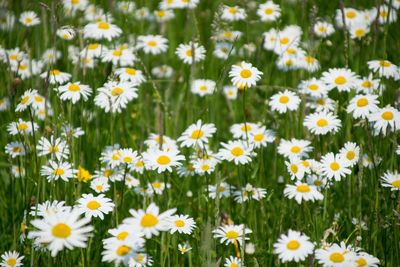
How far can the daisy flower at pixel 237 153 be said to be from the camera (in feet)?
8.66

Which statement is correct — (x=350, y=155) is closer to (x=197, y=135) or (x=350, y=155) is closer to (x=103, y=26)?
(x=197, y=135)

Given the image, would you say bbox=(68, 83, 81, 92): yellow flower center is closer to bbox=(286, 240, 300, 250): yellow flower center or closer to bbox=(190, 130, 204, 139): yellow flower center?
bbox=(190, 130, 204, 139): yellow flower center

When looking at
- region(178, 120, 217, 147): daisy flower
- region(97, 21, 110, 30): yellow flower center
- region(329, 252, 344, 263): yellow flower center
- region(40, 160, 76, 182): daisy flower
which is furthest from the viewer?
region(97, 21, 110, 30): yellow flower center

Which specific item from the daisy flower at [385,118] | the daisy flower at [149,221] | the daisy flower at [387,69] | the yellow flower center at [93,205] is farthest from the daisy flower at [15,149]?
the daisy flower at [387,69]

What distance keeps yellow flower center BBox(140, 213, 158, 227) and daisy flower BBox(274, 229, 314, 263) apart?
0.40m

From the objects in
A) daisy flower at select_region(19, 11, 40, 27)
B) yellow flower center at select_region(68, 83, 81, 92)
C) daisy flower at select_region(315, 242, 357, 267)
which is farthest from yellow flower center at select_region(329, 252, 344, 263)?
daisy flower at select_region(19, 11, 40, 27)

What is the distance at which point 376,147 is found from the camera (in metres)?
2.78

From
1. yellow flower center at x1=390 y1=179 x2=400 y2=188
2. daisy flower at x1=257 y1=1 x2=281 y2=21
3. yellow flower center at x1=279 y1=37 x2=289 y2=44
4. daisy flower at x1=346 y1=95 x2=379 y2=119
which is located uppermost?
daisy flower at x1=257 y1=1 x2=281 y2=21

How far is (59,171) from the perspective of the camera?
7.79 ft

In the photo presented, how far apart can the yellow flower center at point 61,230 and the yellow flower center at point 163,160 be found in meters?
0.93

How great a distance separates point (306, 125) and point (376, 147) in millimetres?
385

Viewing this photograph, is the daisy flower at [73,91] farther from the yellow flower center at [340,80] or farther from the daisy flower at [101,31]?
the yellow flower center at [340,80]

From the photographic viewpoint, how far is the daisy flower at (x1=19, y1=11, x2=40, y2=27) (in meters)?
3.81

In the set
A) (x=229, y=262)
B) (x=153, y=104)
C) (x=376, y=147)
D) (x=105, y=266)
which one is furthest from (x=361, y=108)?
(x=153, y=104)
